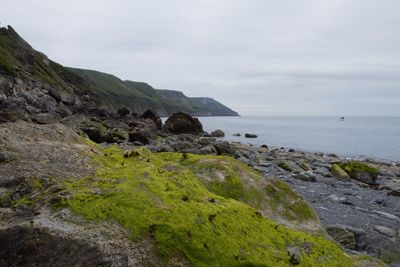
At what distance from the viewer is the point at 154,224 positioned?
4883mm

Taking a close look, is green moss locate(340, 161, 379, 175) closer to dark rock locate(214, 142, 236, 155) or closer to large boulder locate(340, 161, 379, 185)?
large boulder locate(340, 161, 379, 185)

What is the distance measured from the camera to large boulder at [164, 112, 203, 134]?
55822 mm

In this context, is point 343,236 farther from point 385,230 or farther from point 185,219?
point 185,219

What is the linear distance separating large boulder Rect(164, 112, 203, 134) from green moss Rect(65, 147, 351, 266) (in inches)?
1924

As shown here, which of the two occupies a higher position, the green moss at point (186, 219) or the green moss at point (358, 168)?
the green moss at point (186, 219)

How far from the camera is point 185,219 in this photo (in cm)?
513

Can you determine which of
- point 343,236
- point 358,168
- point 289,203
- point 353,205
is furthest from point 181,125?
point 289,203

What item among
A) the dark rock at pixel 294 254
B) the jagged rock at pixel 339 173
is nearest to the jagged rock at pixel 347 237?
the dark rock at pixel 294 254

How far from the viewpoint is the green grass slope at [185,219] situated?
15.9ft

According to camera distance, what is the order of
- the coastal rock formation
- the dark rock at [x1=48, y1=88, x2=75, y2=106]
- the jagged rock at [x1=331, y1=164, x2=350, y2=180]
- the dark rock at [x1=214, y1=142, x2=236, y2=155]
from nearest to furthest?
1. the coastal rock formation
2. the jagged rock at [x1=331, y1=164, x2=350, y2=180]
3. the dark rock at [x1=214, y1=142, x2=236, y2=155]
4. the dark rock at [x1=48, y1=88, x2=75, y2=106]

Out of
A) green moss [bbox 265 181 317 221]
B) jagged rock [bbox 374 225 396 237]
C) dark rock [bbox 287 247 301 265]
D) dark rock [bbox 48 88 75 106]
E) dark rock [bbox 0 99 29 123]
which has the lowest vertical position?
jagged rock [bbox 374 225 396 237]

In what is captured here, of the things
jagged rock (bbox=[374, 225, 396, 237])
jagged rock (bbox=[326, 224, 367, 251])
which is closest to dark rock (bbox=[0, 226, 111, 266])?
jagged rock (bbox=[326, 224, 367, 251])

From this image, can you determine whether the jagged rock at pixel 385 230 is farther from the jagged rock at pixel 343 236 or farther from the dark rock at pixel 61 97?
the dark rock at pixel 61 97

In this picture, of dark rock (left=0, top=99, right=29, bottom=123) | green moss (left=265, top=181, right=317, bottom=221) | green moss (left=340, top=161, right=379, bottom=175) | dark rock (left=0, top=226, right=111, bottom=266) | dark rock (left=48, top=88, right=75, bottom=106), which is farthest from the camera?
dark rock (left=48, top=88, right=75, bottom=106)
